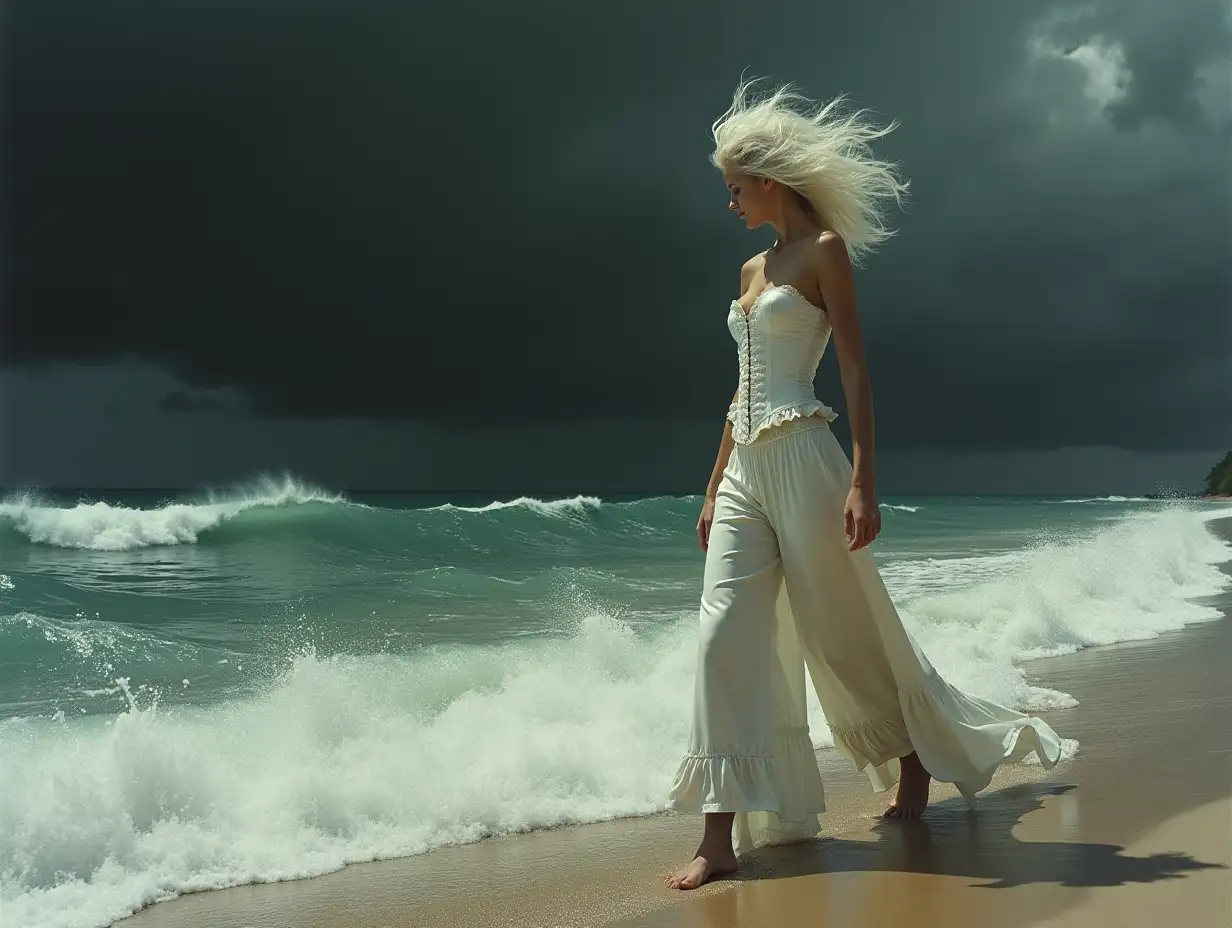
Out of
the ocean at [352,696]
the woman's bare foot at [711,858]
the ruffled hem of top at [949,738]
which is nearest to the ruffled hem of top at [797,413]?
the ruffled hem of top at [949,738]

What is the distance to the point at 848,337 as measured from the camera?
12.9 feet

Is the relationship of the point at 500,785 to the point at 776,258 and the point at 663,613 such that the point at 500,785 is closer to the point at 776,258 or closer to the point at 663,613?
the point at 776,258

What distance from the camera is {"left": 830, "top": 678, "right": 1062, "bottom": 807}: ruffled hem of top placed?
13.2ft

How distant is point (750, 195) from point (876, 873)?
2374 mm

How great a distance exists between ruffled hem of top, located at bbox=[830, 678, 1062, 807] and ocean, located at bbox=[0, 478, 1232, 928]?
104 cm

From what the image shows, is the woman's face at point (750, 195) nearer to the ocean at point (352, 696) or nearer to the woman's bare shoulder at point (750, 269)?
the woman's bare shoulder at point (750, 269)

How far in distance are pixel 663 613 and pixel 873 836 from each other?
260 inches

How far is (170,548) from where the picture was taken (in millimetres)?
19156

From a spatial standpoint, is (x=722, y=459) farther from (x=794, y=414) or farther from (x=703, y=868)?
(x=703, y=868)

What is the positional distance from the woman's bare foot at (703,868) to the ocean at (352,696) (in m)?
1.05

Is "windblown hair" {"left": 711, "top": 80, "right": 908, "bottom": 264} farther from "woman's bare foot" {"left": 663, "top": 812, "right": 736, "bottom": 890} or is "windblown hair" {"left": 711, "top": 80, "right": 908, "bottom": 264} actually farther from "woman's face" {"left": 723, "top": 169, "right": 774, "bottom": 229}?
"woman's bare foot" {"left": 663, "top": 812, "right": 736, "bottom": 890}

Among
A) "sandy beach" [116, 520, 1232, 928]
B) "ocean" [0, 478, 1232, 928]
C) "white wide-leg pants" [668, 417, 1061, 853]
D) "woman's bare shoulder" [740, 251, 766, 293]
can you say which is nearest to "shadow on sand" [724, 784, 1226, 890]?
"sandy beach" [116, 520, 1232, 928]

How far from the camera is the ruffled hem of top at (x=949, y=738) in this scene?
404 cm

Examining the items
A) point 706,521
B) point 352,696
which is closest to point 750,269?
point 706,521
